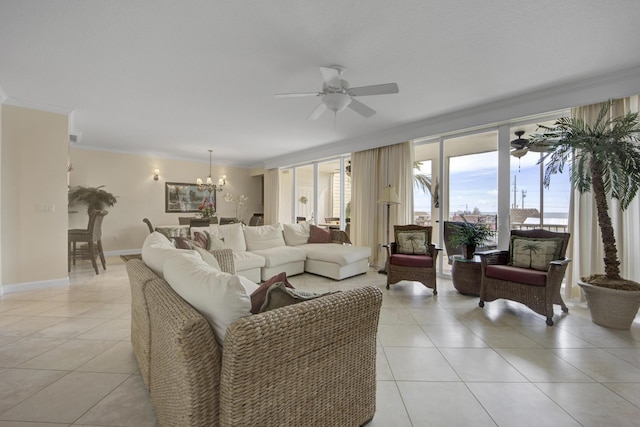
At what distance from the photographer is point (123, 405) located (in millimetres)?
1619

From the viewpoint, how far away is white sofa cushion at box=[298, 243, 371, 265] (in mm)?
4383

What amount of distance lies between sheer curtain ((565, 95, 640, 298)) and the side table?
996 millimetres

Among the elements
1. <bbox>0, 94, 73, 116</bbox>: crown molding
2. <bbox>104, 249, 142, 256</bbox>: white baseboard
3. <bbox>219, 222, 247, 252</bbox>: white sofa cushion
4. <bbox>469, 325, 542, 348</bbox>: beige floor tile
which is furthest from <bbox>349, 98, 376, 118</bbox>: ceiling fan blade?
<bbox>104, 249, 142, 256</bbox>: white baseboard

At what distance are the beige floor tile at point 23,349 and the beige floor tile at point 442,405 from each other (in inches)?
106

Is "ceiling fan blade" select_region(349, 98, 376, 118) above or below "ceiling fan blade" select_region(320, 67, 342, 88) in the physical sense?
below

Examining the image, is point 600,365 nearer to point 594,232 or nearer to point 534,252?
point 534,252

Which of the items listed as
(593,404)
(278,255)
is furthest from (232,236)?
(593,404)

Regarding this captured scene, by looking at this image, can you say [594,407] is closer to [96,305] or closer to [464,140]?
[464,140]

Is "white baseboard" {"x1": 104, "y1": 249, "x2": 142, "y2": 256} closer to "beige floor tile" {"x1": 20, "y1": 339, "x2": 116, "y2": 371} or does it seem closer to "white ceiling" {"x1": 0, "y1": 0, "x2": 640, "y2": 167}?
"white ceiling" {"x1": 0, "y1": 0, "x2": 640, "y2": 167}

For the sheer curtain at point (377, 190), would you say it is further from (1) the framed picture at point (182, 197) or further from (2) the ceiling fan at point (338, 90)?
(1) the framed picture at point (182, 197)

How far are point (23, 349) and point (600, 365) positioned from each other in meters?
4.34

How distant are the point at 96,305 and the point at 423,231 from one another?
423 cm

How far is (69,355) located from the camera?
214cm

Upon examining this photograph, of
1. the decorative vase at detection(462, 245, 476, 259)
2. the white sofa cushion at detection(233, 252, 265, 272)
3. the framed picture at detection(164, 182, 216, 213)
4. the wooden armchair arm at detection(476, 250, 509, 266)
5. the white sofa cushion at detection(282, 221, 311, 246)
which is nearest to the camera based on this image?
the wooden armchair arm at detection(476, 250, 509, 266)
